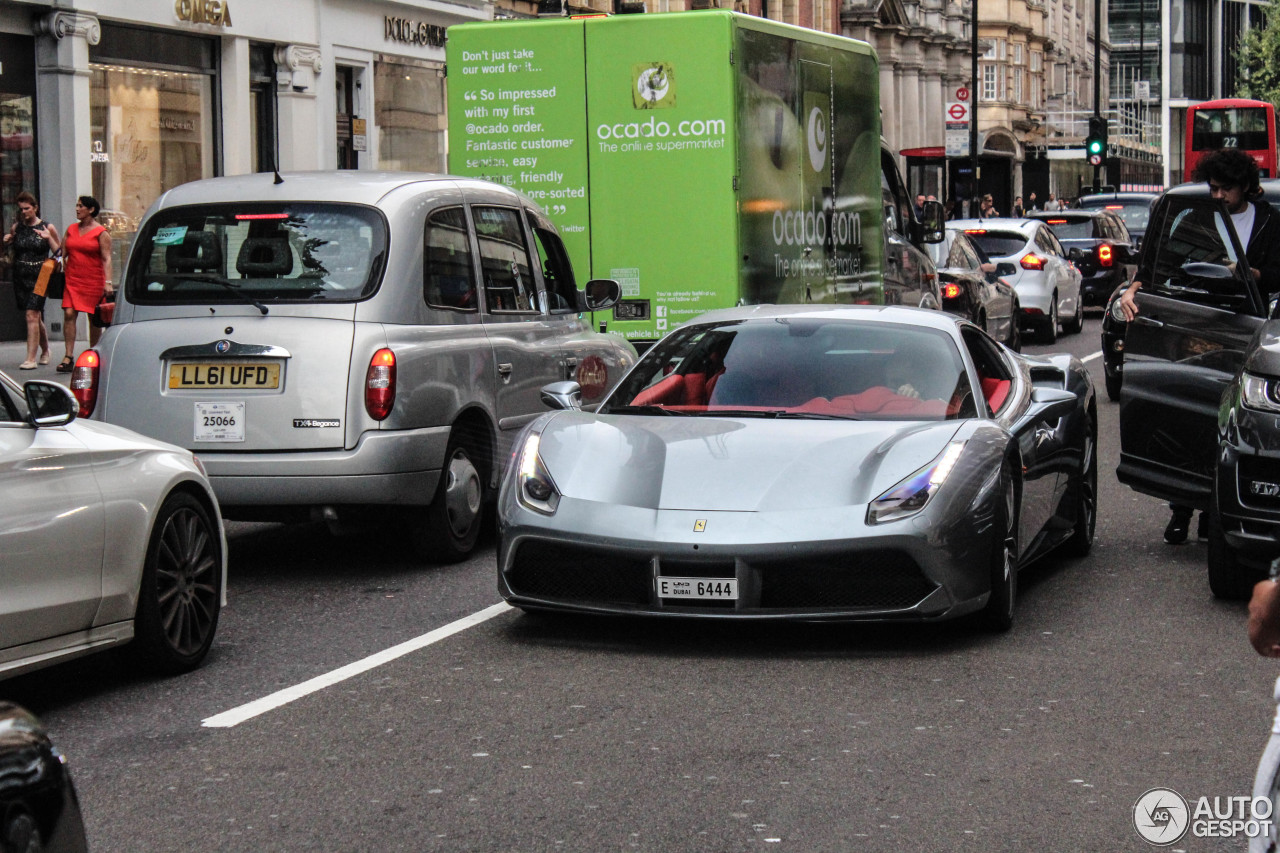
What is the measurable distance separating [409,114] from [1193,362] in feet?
78.4

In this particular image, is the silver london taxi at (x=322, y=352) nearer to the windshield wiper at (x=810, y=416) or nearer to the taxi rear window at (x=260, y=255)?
the taxi rear window at (x=260, y=255)

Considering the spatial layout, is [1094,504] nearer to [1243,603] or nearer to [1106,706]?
[1243,603]

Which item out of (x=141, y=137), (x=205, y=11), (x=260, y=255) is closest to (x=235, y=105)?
(x=205, y=11)

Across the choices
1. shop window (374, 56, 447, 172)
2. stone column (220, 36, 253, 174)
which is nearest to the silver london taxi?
stone column (220, 36, 253, 174)

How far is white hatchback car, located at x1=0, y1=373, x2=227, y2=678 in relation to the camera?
19.3 ft

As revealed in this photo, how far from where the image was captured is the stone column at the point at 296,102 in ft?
91.1

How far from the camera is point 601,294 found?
10.9 meters

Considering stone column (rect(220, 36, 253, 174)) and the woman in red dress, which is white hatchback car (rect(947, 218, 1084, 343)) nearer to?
stone column (rect(220, 36, 253, 174))

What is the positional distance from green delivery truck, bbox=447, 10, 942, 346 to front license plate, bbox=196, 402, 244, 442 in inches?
190

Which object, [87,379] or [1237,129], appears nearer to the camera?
[87,379]

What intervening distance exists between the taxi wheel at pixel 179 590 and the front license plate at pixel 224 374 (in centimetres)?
158

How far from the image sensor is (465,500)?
9.38 m

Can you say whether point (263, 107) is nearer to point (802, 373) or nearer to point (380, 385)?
point (380, 385)

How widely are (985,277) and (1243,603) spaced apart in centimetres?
1522
